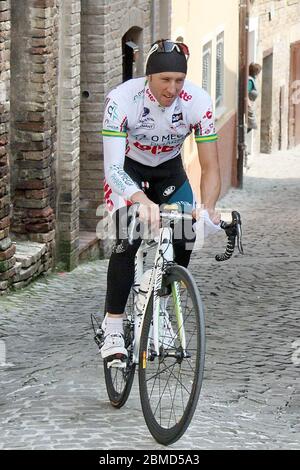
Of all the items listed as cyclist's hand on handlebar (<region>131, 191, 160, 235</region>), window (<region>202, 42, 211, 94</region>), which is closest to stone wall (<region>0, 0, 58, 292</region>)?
cyclist's hand on handlebar (<region>131, 191, 160, 235</region>)

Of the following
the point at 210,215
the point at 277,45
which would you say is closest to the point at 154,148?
the point at 210,215

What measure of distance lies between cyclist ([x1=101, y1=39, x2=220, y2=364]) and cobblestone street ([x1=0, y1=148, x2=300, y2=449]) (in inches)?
20.1

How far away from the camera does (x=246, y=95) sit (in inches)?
965

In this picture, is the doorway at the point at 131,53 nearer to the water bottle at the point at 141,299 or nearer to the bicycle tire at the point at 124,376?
the bicycle tire at the point at 124,376

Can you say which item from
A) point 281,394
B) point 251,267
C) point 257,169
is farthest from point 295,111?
point 281,394

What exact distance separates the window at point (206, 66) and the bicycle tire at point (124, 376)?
1309 centimetres

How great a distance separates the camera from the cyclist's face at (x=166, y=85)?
674 centimetres

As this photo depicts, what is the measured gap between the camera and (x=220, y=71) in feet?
73.2

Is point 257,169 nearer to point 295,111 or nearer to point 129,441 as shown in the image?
point 295,111

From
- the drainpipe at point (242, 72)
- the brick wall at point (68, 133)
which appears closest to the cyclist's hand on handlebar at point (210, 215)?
the brick wall at point (68, 133)

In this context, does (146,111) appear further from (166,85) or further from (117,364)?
(117,364)

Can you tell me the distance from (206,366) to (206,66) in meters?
12.4

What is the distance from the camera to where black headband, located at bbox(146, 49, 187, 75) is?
265 inches

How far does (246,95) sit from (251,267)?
11.8 meters
